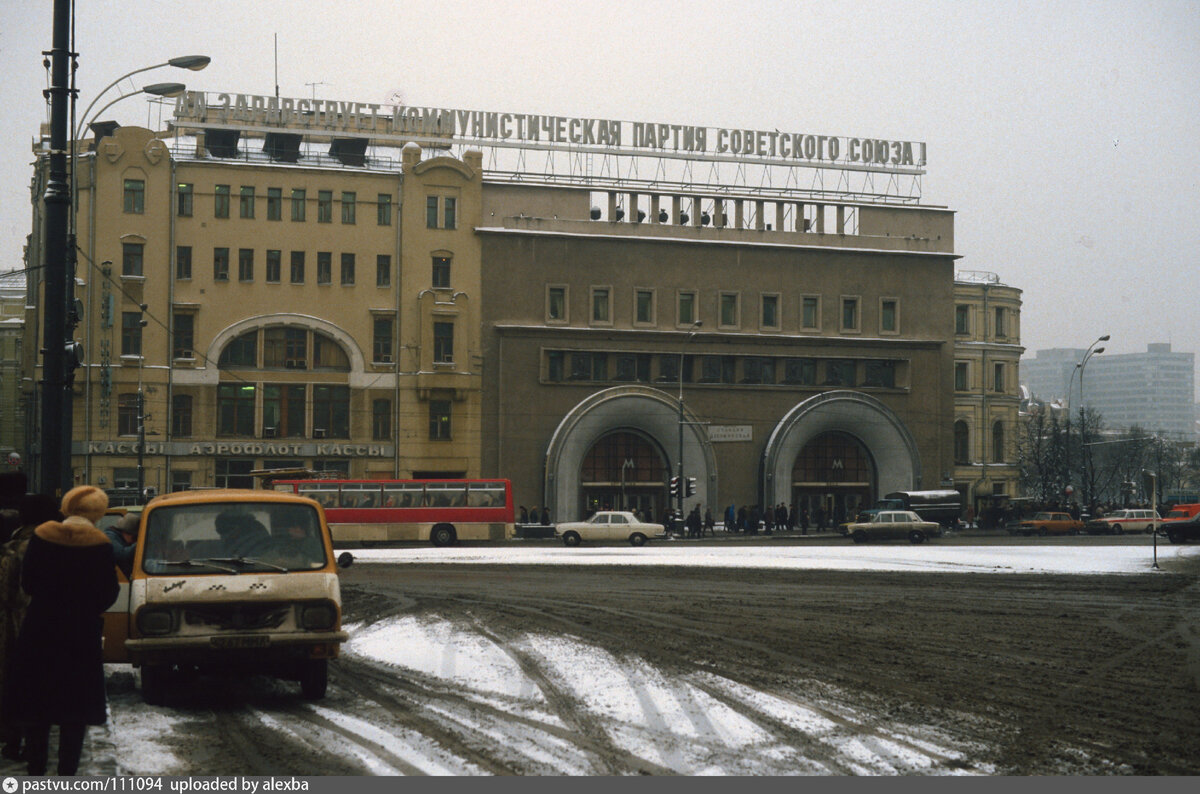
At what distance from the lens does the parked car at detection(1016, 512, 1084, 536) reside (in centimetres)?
6028

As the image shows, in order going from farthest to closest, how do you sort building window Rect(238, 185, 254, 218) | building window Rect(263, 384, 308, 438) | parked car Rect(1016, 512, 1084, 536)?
parked car Rect(1016, 512, 1084, 536)
building window Rect(238, 185, 254, 218)
building window Rect(263, 384, 308, 438)

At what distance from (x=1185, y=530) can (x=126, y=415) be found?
140 ft

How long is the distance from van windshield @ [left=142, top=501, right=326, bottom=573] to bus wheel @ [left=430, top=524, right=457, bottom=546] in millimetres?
36156

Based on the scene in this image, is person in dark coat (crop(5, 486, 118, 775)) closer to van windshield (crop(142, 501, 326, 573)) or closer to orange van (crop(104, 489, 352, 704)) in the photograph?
orange van (crop(104, 489, 352, 704))

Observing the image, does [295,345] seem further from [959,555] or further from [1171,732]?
[1171,732]

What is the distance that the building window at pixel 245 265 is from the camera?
2234 inches

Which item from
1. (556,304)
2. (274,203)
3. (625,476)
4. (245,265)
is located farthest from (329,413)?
(625,476)

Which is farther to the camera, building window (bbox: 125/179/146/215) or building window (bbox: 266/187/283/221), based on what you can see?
building window (bbox: 266/187/283/221)

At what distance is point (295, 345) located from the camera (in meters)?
57.3

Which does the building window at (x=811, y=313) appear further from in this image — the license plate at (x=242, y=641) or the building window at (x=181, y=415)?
the license plate at (x=242, y=641)

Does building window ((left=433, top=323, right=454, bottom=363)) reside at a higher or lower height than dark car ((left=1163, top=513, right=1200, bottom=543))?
higher

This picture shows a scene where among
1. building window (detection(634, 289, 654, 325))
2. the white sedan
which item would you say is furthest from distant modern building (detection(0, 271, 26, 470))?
the white sedan

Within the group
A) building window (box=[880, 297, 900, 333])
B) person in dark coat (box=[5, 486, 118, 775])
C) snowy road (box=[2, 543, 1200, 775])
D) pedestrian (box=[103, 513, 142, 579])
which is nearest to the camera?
person in dark coat (box=[5, 486, 118, 775])

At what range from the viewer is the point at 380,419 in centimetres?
5784
